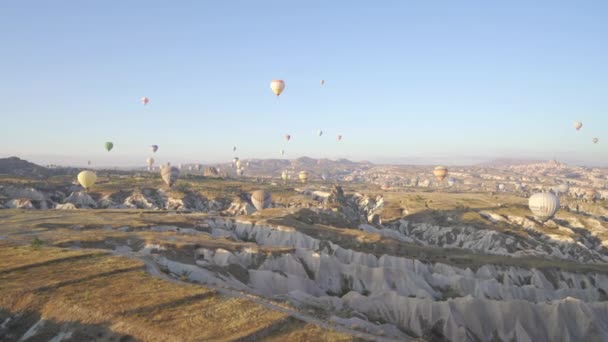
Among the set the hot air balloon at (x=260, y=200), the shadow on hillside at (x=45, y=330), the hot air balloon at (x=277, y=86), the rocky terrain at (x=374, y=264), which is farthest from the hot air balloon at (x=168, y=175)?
the shadow on hillside at (x=45, y=330)

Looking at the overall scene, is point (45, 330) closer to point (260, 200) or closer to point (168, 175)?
point (260, 200)

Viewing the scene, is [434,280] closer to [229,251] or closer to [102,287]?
[229,251]

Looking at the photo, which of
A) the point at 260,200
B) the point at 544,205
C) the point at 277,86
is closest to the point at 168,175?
the point at 260,200

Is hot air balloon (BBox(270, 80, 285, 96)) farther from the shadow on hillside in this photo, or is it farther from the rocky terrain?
the shadow on hillside

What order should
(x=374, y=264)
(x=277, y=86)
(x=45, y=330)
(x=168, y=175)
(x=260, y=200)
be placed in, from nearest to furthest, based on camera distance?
(x=45, y=330)
(x=374, y=264)
(x=277, y=86)
(x=260, y=200)
(x=168, y=175)

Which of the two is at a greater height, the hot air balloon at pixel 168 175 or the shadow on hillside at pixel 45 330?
the hot air balloon at pixel 168 175

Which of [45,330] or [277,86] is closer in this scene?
[45,330]

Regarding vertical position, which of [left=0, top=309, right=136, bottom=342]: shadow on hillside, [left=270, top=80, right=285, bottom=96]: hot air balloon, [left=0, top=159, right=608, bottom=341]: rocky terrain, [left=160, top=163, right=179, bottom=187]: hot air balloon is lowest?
[left=0, top=159, right=608, bottom=341]: rocky terrain

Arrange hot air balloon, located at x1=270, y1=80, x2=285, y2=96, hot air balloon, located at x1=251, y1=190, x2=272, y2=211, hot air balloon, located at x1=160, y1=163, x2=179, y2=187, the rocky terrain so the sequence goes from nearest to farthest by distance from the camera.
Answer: the rocky terrain, hot air balloon, located at x1=270, y1=80, x2=285, y2=96, hot air balloon, located at x1=251, y1=190, x2=272, y2=211, hot air balloon, located at x1=160, y1=163, x2=179, y2=187

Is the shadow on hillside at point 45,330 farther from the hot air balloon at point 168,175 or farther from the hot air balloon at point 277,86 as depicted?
the hot air balloon at point 168,175

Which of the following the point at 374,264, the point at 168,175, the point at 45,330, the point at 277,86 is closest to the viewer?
the point at 45,330

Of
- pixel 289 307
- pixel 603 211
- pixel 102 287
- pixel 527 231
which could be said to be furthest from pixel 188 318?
pixel 603 211

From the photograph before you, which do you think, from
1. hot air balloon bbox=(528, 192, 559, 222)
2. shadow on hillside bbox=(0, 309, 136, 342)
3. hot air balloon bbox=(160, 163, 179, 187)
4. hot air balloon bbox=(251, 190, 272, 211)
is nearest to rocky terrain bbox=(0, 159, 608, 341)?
hot air balloon bbox=(528, 192, 559, 222)
